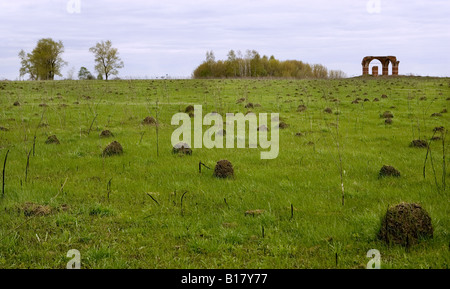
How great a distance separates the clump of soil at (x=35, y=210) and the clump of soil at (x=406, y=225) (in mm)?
6057

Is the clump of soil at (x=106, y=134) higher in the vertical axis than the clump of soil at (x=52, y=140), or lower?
higher

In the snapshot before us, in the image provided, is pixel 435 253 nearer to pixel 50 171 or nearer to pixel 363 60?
pixel 50 171

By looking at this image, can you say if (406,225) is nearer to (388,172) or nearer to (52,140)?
(388,172)

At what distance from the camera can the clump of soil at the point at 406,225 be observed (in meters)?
5.30

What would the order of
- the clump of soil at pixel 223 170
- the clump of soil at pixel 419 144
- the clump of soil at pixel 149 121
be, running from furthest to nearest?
the clump of soil at pixel 149 121, the clump of soil at pixel 419 144, the clump of soil at pixel 223 170

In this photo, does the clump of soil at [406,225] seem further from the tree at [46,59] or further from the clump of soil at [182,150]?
the tree at [46,59]

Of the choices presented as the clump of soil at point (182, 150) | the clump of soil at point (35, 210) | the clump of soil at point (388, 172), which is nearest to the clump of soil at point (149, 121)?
the clump of soil at point (182, 150)

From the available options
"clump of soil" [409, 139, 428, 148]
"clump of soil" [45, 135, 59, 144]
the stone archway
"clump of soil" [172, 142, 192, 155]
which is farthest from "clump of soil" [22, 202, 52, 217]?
the stone archway

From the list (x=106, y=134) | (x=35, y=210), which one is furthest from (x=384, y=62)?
(x=35, y=210)

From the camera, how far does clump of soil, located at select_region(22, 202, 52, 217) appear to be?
6.69 meters

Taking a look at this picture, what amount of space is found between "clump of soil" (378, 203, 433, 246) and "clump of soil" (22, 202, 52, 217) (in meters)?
6.06

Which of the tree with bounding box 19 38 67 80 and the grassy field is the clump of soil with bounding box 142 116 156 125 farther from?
the tree with bounding box 19 38 67 80

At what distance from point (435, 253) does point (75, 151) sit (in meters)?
10.3
